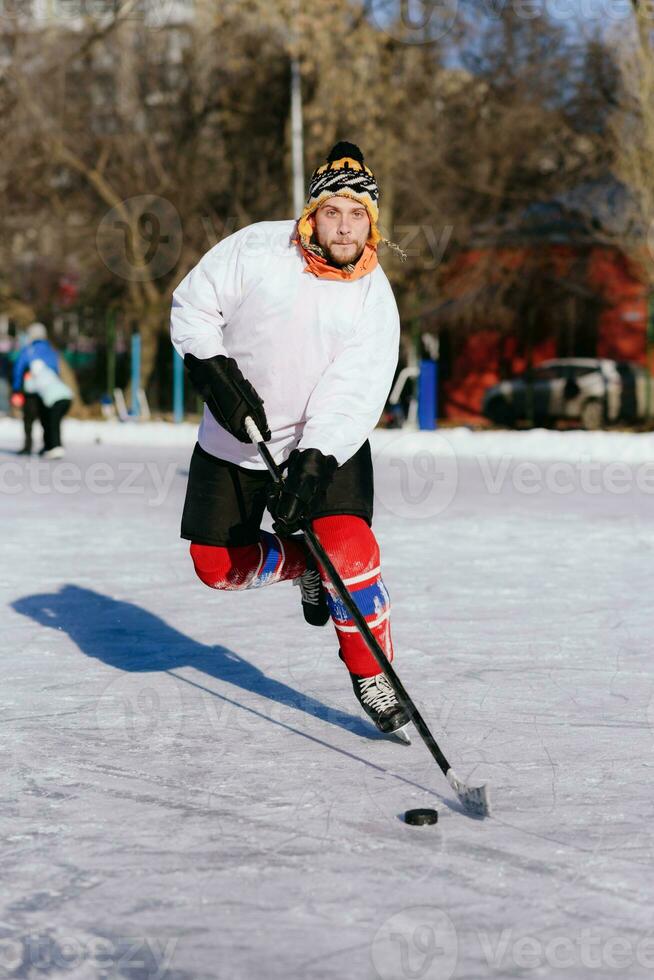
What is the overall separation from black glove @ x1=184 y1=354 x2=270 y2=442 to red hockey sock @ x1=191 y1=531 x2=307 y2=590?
1.41ft

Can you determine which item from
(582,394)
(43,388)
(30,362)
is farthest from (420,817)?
(582,394)

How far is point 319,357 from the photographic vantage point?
3900 mm

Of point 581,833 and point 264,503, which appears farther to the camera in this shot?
point 264,503

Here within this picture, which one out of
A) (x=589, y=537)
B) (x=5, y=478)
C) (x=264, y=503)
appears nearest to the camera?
(x=264, y=503)

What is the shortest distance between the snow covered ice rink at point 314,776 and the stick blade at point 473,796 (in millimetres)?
36

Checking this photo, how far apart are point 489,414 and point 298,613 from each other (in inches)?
679

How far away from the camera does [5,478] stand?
1224cm

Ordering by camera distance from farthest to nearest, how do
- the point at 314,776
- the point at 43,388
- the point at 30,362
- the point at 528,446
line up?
the point at 528,446, the point at 30,362, the point at 43,388, the point at 314,776

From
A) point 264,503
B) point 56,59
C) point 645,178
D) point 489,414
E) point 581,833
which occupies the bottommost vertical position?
point 489,414

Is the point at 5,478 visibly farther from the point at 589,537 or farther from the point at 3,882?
the point at 3,882

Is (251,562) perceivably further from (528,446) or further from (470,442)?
(470,442)

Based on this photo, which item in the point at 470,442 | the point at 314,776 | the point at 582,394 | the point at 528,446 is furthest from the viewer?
the point at 582,394

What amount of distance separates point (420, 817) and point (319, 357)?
53.0 inches

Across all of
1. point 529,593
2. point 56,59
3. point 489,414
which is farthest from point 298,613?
point 56,59
